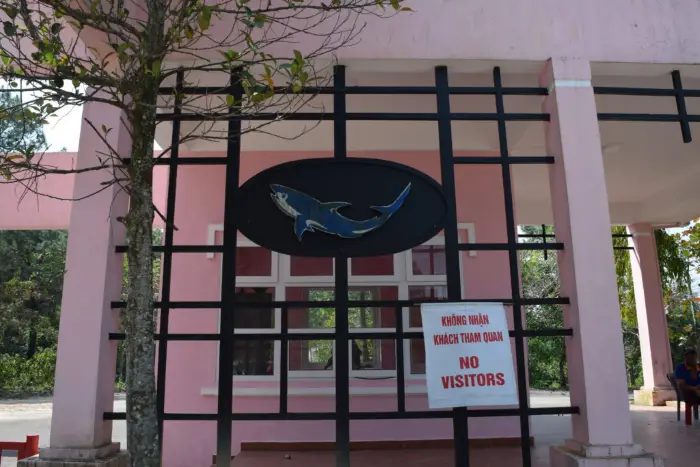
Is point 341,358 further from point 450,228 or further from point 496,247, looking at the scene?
point 496,247

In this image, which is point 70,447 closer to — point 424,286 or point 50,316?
point 424,286

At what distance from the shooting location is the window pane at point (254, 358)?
20.7 feet

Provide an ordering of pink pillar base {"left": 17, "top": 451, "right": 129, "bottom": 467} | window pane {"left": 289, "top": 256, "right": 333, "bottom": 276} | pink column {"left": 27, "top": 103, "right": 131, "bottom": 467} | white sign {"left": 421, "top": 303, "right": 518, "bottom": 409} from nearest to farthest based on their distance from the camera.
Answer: pink pillar base {"left": 17, "top": 451, "right": 129, "bottom": 467}, pink column {"left": 27, "top": 103, "right": 131, "bottom": 467}, white sign {"left": 421, "top": 303, "right": 518, "bottom": 409}, window pane {"left": 289, "top": 256, "right": 333, "bottom": 276}

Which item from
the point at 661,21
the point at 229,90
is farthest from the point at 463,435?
the point at 661,21

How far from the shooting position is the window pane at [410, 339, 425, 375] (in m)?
6.35

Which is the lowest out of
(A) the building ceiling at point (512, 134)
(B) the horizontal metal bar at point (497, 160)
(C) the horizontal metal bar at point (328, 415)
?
(C) the horizontal metal bar at point (328, 415)

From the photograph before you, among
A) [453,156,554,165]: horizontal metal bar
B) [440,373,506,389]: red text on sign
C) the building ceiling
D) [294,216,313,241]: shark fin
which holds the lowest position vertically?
[440,373,506,389]: red text on sign

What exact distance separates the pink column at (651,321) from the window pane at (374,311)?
21.1 feet

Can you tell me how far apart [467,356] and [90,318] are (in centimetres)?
280

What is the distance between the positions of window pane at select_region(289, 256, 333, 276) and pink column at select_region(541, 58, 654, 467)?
2896 mm

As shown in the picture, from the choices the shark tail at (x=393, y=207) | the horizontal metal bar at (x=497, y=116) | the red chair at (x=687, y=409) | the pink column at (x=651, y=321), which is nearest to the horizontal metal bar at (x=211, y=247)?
the shark tail at (x=393, y=207)

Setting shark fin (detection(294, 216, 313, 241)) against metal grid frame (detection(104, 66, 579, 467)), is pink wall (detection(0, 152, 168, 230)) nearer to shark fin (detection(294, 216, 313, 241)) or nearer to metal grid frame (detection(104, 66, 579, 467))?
metal grid frame (detection(104, 66, 579, 467))

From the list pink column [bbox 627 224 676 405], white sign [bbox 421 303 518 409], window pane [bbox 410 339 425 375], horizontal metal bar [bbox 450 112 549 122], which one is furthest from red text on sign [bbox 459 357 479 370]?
pink column [bbox 627 224 676 405]

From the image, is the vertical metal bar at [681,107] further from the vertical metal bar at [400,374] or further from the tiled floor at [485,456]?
the tiled floor at [485,456]
